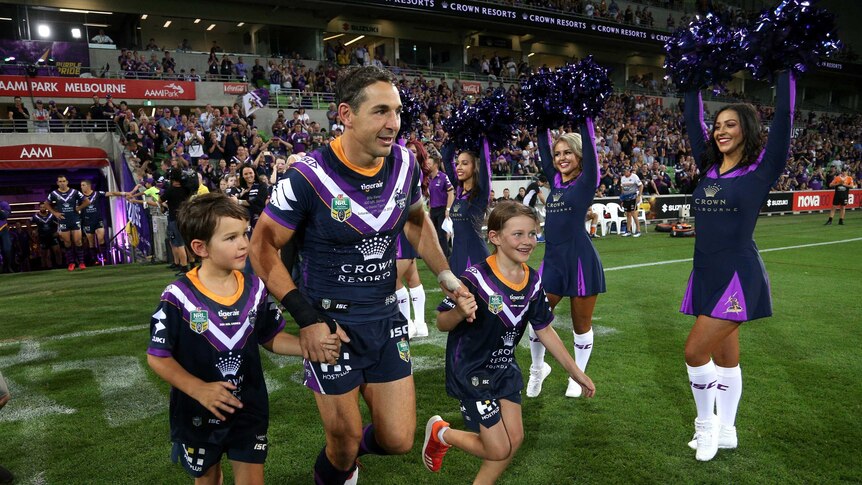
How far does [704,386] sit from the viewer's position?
3775 millimetres

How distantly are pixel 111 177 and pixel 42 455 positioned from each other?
1852 cm

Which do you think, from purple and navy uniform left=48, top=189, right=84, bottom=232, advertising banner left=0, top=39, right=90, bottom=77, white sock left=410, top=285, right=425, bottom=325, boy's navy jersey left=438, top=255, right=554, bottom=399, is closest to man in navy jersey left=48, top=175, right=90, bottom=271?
purple and navy uniform left=48, top=189, right=84, bottom=232

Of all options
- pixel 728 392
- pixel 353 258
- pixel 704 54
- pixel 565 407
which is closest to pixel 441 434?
pixel 353 258

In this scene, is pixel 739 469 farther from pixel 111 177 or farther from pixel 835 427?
pixel 111 177

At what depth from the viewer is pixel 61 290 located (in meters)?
10.7

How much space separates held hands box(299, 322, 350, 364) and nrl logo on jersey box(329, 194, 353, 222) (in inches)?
20.9

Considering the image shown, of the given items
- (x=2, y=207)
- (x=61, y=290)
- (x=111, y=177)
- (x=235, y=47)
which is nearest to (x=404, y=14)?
(x=235, y=47)

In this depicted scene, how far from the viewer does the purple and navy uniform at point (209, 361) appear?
266 centimetres

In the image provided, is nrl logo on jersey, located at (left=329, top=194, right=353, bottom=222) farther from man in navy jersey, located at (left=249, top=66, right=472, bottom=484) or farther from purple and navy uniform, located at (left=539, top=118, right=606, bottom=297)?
purple and navy uniform, located at (left=539, top=118, right=606, bottom=297)

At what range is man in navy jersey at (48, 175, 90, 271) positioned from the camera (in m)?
14.5

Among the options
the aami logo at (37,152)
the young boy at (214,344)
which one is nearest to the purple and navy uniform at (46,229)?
the aami logo at (37,152)

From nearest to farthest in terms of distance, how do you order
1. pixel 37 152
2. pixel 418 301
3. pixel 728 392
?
pixel 728 392 → pixel 418 301 → pixel 37 152

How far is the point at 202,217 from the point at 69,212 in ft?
46.4

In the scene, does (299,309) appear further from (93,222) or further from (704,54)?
(93,222)
